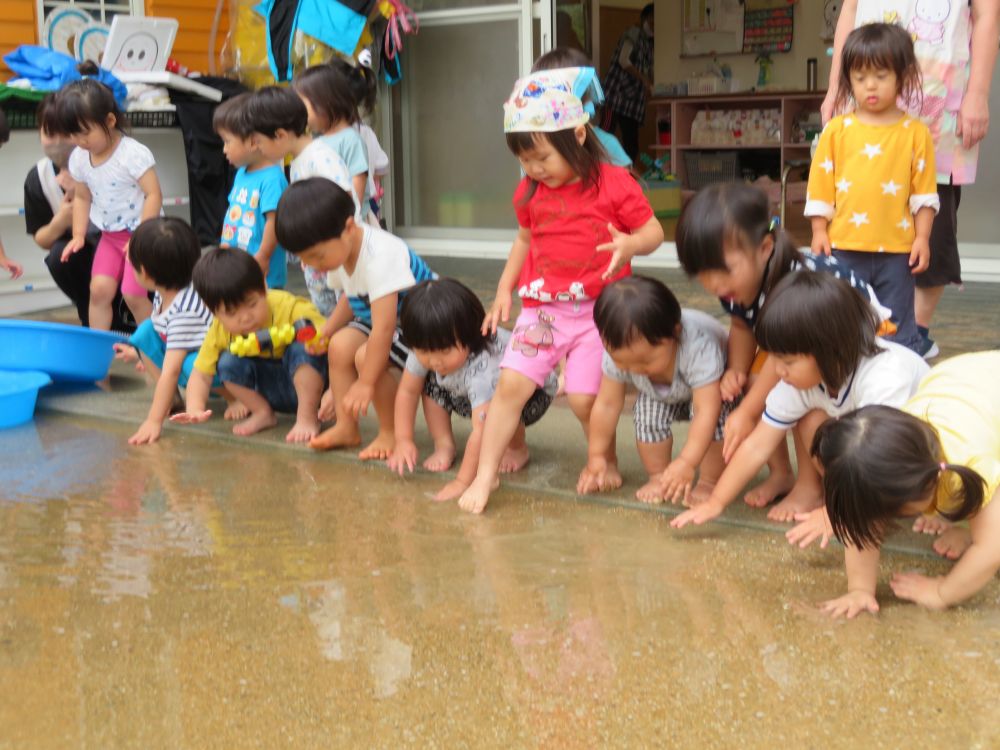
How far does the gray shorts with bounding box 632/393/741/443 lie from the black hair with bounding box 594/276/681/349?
26 cm

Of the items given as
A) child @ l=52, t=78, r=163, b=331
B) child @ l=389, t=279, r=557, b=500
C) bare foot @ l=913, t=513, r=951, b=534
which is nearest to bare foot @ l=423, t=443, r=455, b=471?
child @ l=389, t=279, r=557, b=500

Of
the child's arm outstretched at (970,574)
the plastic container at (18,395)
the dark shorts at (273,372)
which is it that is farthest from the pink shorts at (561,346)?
the plastic container at (18,395)

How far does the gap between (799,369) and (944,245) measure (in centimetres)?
159

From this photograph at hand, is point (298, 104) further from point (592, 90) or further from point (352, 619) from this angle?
point (352, 619)

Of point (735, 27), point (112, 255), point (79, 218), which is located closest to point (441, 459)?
point (112, 255)

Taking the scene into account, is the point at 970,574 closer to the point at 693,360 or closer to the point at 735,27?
the point at 693,360

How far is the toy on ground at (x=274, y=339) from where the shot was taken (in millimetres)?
3732

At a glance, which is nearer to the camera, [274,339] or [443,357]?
[443,357]

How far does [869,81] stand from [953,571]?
1.59m

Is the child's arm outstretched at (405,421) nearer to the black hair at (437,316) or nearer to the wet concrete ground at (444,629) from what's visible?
the wet concrete ground at (444,629)

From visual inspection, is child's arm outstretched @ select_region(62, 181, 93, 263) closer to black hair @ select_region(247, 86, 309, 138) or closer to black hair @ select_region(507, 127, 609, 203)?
black hair @ select_region(247, 86, 309, 138)

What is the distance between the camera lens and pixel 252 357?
3.92m

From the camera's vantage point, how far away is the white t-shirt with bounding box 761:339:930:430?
2439 mm

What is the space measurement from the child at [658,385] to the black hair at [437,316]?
40 centimetres
